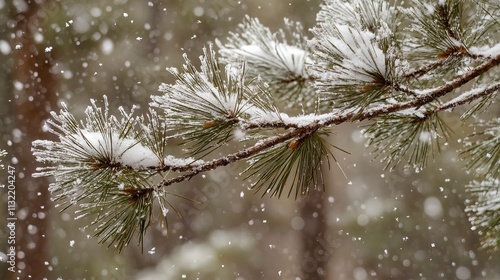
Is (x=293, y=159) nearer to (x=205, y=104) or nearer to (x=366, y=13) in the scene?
(x=205, y=104)

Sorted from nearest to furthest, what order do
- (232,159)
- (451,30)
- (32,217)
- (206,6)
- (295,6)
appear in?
(232,159) → (451,30) → (32,217) → (295,6) → (206,6)

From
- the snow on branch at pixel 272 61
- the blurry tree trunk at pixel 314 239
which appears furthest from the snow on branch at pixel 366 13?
the blurry tree trunk at pixel 314 239

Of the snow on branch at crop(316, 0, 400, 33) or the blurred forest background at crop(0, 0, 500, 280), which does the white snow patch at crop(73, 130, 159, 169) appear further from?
the blurred forest background at crop(0, 0, 500, 280)

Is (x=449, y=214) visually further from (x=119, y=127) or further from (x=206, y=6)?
(x=119, y=127)

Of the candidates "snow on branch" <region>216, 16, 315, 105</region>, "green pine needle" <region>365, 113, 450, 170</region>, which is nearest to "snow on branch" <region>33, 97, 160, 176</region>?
"green pine needle" <region>365, 113, 450, 170</region>

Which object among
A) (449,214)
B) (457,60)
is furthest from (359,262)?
(457,60)

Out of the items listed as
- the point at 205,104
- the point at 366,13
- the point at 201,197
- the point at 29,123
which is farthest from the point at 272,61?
the point at 201,197

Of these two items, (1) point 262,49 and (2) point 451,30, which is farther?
(1) point 262,49
